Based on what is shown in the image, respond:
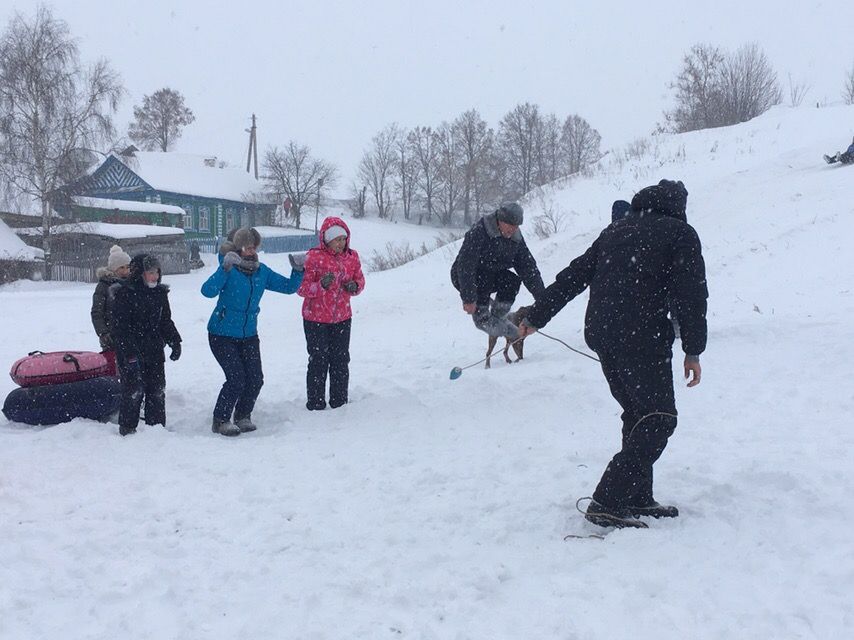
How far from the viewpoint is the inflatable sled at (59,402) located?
5848 millimetres

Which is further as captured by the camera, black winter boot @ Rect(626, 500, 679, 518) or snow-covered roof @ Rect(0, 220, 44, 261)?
snow-covered roof @ Rect(0, 220, 44, 261)

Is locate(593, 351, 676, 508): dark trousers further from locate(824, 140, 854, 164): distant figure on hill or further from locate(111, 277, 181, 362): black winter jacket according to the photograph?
locate(824, 140, 854, 164): distant figure on hill

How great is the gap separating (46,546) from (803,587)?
355cm

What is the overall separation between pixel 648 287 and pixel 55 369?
497cm

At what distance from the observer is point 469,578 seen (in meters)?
3.29

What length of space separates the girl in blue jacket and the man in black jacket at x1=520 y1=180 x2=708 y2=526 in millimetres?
3420

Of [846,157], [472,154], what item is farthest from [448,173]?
[846,157]

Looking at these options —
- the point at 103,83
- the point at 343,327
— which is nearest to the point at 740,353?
the point at 343,327

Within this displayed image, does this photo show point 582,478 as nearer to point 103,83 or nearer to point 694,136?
point 694,136

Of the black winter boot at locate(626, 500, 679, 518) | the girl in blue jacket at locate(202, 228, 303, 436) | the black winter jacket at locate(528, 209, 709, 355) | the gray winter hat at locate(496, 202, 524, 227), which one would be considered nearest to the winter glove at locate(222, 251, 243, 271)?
the girl in blue jacket at locate(202, 228, 303, 436)

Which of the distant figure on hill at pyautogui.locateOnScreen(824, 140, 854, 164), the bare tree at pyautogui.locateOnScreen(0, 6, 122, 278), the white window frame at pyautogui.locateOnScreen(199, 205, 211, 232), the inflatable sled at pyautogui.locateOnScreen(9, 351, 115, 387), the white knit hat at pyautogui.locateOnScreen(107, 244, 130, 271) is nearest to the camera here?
the inflatable sled at pyautogui.locateOnScreen(9, 351, 115, 387)

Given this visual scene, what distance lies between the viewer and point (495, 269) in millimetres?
7113

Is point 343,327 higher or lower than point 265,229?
lower

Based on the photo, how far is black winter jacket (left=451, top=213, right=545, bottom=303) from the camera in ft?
22.2
